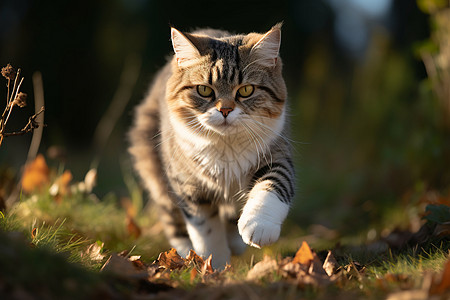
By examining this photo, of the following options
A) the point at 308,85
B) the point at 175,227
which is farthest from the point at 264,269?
the point at 308,85

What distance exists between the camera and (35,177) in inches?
114

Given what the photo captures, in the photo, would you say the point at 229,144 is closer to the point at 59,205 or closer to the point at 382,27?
the point at 59,205

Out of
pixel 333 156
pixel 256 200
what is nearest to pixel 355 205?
pixel 333 156

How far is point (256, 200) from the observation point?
1943mm

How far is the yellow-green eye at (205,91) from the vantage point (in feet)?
7.21

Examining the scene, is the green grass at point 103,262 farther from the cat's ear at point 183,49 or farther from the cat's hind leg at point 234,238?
the cat's ear at point 183,49

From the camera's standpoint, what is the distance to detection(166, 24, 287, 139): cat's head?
2117mm

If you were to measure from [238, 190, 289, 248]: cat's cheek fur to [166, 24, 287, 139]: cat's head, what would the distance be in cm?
40

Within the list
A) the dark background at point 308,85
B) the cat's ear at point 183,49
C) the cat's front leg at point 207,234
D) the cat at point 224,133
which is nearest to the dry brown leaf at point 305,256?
the cat at point 224,133

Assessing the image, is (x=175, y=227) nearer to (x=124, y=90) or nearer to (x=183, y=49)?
(x=183, y=49)

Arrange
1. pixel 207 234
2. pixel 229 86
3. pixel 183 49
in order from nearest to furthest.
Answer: pixel 229 86, pixel 183 49, pixel 207 234

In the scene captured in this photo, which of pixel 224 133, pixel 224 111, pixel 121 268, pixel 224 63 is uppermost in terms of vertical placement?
pixel 224 63

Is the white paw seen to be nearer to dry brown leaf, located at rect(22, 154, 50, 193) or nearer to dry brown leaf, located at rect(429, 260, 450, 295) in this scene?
dry brown leaf, located at rect(429, 260, 450, 295)

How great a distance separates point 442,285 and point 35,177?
2594 millimetres
